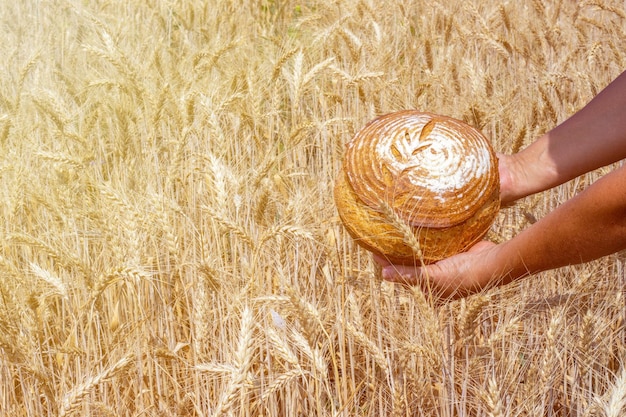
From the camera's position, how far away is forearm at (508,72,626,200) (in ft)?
4.71

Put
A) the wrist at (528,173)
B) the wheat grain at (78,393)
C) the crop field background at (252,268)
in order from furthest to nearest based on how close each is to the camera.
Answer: the wrist at (528,173)
the crop field background at (252,268)
the wheat grain at (78,393)

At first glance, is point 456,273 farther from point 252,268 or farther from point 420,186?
point 252,268

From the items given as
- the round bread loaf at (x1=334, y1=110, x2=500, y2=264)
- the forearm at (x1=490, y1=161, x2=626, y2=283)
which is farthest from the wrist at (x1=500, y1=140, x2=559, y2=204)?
the forearm at (x1=490, y1=161, x2=626, y2=283)

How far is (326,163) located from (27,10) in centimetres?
284

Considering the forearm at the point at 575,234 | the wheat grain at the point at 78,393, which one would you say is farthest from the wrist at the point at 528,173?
the wheat grain at the point at 78,393

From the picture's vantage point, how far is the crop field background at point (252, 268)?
1285 millimetres

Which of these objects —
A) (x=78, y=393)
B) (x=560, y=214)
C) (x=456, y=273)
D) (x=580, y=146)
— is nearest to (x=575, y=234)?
(x=560, y=214)

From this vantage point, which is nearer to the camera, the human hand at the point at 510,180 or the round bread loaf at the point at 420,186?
the round bread loaf at the point at 420,186

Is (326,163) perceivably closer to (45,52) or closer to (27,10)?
(45,52)

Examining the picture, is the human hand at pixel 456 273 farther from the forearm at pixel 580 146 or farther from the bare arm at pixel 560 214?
the forearm at pixel 580 146

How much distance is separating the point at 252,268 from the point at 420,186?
0.39 m

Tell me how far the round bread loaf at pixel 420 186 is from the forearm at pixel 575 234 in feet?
0.42

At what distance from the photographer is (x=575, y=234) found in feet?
3.65

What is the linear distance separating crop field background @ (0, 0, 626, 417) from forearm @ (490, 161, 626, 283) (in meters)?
0.11
